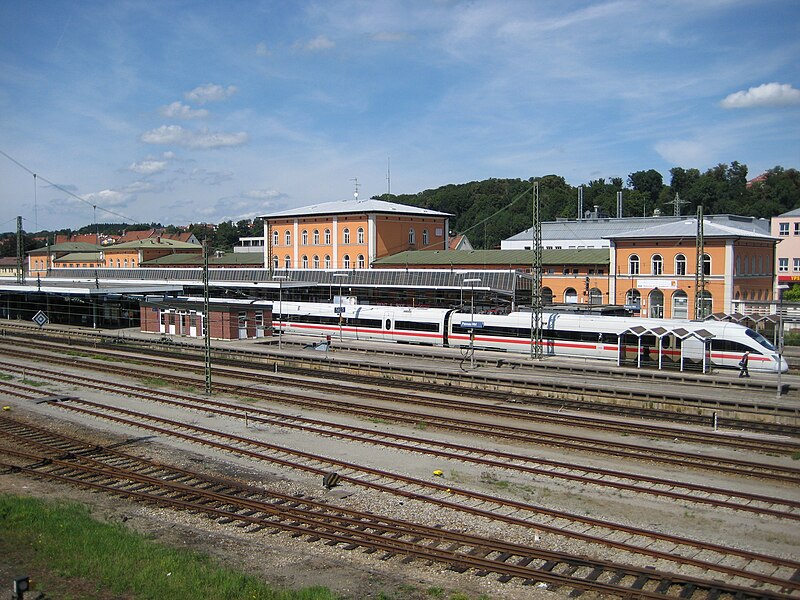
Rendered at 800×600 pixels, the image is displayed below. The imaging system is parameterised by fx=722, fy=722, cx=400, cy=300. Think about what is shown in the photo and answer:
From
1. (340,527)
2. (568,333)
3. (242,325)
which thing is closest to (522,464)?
(340,527)

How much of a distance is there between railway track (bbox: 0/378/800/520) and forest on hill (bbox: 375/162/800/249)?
3399 inches

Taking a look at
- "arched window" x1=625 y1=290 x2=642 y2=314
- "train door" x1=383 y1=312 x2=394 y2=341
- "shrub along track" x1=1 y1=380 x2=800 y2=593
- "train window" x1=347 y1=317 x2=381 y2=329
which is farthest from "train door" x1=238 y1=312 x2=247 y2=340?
"shrub along track" x1=1 y1=380 x2=800 y2=593

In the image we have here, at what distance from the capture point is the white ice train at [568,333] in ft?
109

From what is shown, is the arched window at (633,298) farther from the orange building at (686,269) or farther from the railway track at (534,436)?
the railway track at (534,436)

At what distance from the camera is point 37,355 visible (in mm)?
42406

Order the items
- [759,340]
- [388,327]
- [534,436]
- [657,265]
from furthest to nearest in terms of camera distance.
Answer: [657,265] < [388,327] < [759,340] < [534,436]

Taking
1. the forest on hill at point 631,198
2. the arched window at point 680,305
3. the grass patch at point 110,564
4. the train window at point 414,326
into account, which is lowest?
the grass patch at point 110,564

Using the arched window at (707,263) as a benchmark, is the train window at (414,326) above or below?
below

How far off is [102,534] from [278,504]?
147 inches

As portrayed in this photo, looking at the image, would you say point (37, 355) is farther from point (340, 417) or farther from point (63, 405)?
point (340, 417)

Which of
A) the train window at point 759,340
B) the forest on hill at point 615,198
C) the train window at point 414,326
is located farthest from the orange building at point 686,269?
the forest on hill at point 615,198

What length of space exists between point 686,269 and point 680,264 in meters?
0.53

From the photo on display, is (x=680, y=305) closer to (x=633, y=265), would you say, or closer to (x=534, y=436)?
(x=633, y=265)

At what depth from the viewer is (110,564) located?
12.2 m
